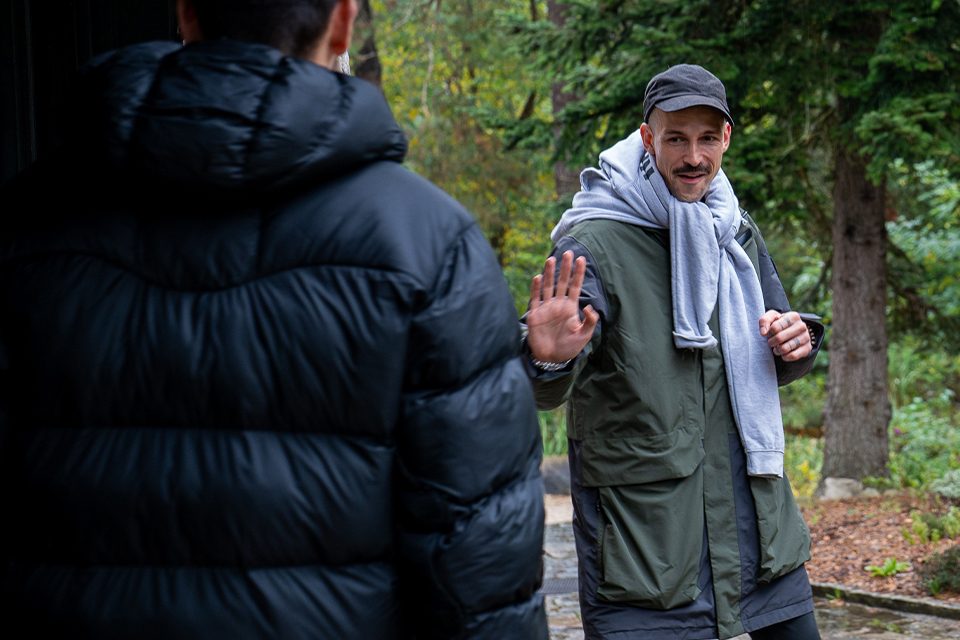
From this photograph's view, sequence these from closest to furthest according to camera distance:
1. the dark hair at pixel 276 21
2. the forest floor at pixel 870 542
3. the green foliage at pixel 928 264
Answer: the dark hair at pixel 276 21, the forest floor at pixel 870 542, the green foliage at pixel 928 264

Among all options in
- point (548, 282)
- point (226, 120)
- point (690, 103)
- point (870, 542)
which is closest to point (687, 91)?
point (690, 103)

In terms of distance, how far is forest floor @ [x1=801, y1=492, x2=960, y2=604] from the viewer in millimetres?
8227

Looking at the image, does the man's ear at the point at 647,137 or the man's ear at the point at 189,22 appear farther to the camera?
the man's ear at the point at 647,137

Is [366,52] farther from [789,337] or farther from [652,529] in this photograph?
[652,529]

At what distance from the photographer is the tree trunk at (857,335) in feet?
34.6

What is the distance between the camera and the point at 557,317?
3.16m

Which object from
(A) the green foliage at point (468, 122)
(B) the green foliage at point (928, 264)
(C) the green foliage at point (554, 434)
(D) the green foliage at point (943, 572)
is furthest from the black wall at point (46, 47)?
(A) the green foliage at point (468, 122)

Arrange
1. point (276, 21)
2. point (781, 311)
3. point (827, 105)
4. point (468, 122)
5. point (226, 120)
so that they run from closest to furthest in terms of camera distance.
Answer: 1. point (226, 120)
2. point (276, 21)
3. point (781, 311)
4. point (827, 105)
5. point (468, 122)

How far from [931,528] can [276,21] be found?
8061 mm

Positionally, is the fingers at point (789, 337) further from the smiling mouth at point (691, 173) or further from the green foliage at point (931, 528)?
the green foliage at point (931, 528)

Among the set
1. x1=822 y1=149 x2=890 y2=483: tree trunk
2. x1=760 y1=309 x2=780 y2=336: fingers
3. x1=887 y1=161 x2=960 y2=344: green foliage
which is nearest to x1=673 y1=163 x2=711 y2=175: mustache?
x1=760 y1=309 x2=780 y2=336: fingers

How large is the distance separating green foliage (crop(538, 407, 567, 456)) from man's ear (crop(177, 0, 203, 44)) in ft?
45.1

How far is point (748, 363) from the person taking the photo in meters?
3.75

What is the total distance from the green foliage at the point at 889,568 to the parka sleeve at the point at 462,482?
693 centimetres
